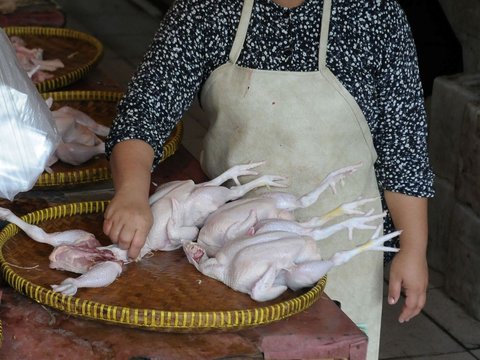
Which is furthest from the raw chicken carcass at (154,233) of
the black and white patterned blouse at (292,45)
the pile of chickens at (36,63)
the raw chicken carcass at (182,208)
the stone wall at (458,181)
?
the stone wall at (458,181)

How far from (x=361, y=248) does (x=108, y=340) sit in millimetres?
507

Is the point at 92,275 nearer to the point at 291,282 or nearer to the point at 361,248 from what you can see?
the point at 291,282

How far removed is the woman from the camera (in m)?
2.21

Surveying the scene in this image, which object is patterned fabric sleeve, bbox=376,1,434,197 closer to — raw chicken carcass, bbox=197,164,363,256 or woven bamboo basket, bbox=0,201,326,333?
raw chicken carcass, bbox=197,164,363,256

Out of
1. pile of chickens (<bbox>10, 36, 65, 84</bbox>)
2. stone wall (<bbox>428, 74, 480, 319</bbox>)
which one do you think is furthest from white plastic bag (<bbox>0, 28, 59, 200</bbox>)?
stone wall (<bbox>428, 74, 480, 319</bbox>)

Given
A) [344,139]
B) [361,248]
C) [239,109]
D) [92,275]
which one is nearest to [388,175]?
[344,139]

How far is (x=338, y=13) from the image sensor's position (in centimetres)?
222

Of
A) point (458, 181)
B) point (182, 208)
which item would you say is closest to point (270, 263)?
point (182, 208)

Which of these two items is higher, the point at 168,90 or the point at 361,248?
the point at 168,90

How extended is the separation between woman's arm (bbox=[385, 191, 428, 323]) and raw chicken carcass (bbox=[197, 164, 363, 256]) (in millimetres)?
368

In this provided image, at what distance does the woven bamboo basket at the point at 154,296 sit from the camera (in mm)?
1646

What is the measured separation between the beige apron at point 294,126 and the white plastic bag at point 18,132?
0.47 meters

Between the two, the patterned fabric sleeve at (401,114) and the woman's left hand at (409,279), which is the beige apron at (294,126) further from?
the woman's left hand at (409,279)

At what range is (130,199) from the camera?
6.28 ft
